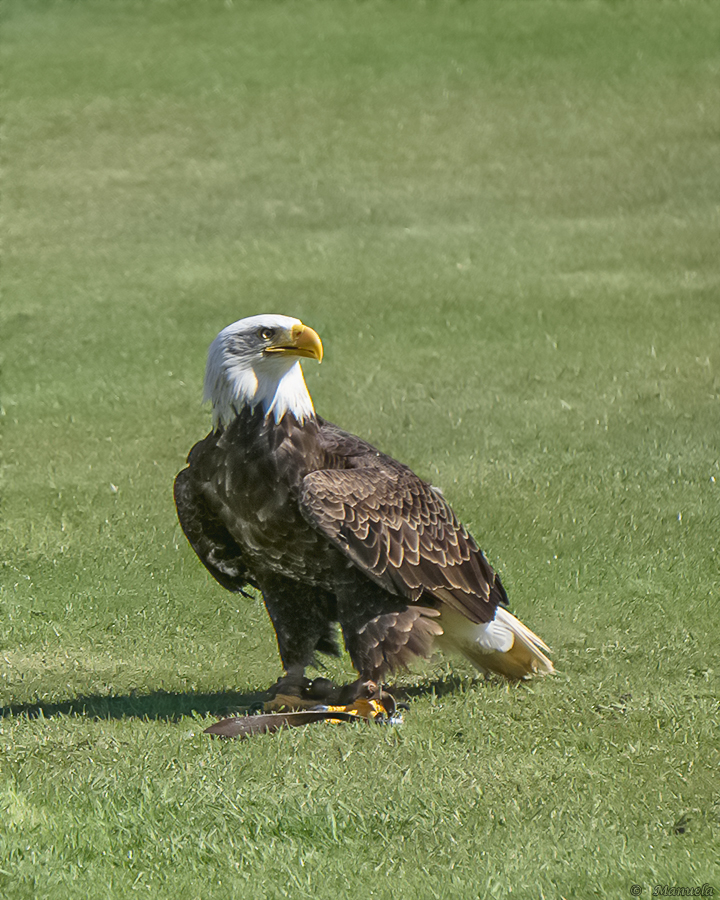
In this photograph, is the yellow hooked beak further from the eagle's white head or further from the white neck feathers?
the white neck feathers

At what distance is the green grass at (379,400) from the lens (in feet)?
20.3

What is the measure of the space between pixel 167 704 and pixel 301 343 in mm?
2446

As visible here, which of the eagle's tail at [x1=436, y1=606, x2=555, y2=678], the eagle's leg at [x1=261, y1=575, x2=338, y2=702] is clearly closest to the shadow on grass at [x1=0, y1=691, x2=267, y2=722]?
the eagle's leg at [x1=261, y1=575, x2=338, y2=702]

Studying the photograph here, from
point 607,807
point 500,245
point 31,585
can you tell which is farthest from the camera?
point 500,245

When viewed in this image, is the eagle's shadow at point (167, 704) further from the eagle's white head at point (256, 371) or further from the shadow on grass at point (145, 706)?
the eagle's white head at point (256, 371)

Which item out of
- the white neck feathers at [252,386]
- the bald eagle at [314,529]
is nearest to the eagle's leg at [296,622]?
the bald eagle at [314,529]

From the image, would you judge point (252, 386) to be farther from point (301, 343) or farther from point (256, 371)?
point (301, 343)

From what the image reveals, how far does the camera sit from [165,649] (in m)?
9.73

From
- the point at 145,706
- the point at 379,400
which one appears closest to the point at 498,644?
the point at 145,706

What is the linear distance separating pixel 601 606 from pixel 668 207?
1408 centimetres

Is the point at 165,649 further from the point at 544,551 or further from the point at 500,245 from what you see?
the point at 500,245

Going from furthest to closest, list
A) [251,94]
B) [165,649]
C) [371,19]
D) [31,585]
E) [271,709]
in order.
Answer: [371,19] → [251,94] → [31,585] → [165,649] → [271,709]

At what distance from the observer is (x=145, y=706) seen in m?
8.34

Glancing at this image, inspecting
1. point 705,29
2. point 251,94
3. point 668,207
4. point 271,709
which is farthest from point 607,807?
point 705,29
